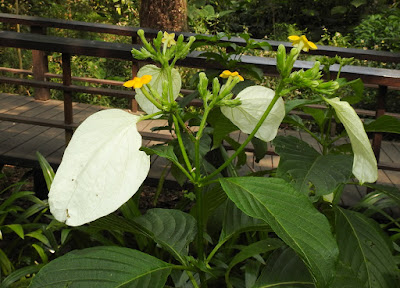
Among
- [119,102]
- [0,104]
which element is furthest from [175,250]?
[119,102]

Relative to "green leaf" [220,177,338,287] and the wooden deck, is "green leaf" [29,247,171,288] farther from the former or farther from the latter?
the wooden deck

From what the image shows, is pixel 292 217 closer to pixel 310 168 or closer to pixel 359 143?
pixel 359 143

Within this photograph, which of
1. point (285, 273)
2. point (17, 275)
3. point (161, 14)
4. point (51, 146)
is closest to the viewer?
point (285, 273)

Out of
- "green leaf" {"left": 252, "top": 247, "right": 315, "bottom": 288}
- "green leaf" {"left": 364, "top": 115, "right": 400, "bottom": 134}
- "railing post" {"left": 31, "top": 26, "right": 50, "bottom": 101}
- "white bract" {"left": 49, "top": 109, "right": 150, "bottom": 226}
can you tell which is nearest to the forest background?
"railing post" {"left": 31, "top": 26, "right": 50, "bottom": 101}

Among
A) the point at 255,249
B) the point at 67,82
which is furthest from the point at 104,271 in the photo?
the point at 67,82

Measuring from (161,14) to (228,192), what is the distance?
5.21 meters

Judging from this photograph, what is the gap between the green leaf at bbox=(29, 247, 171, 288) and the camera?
0.93 m

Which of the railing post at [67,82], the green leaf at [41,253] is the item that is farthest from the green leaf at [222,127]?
the railing post at [67,82]

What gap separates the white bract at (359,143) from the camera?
0.79 metres

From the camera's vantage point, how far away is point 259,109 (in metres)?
0.97

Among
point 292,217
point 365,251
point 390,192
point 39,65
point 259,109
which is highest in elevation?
point 259,109

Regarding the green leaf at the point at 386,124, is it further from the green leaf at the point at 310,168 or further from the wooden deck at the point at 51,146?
the wooden deck at the point at 51,146

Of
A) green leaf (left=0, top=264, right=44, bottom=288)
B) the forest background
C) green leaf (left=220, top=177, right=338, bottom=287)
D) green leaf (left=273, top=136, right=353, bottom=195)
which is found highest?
green leaf (left=220, top=177, right=338, bottom=287)

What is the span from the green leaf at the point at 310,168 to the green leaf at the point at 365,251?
0.18 meters
